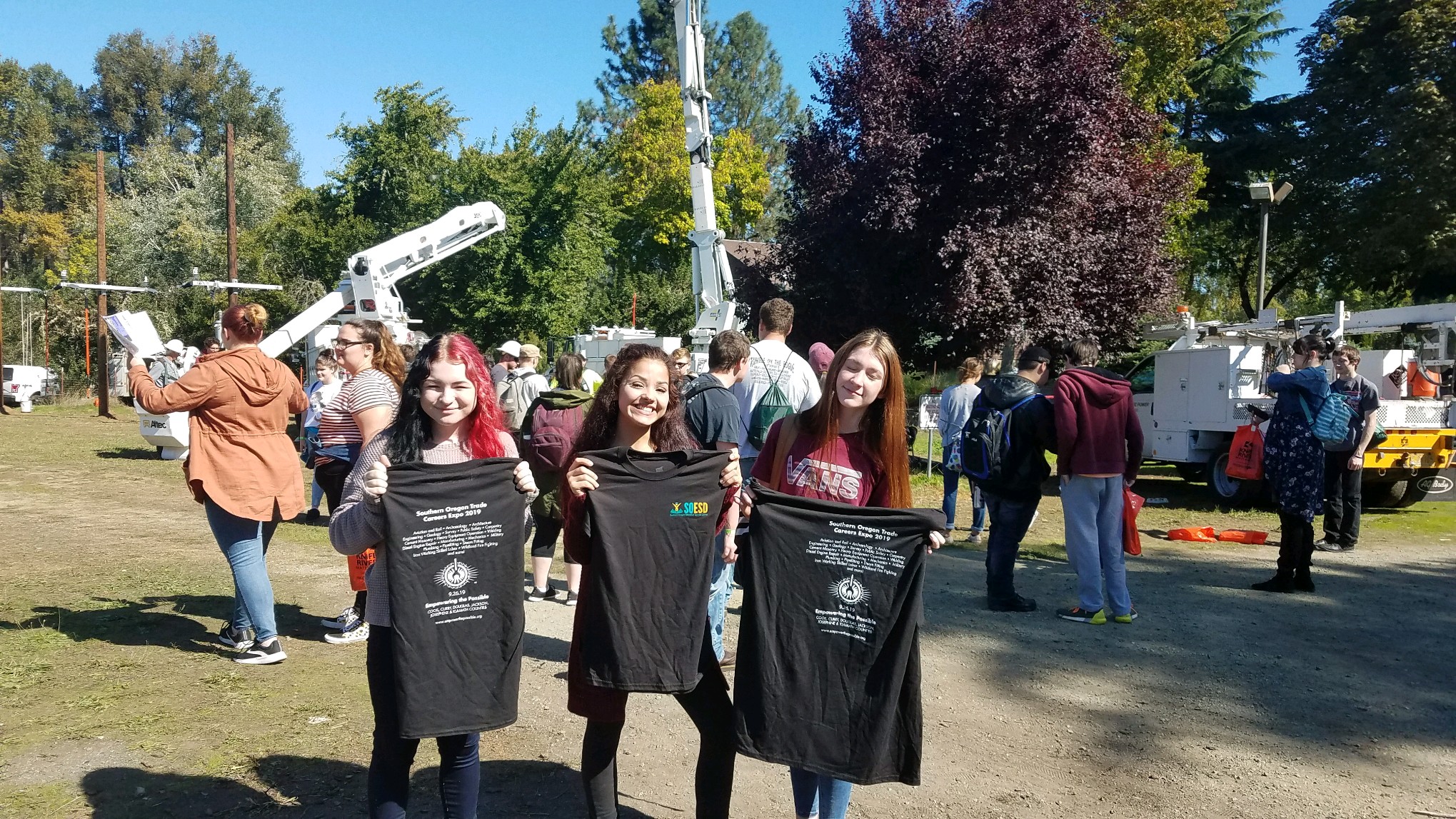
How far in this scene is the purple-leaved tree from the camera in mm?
15531

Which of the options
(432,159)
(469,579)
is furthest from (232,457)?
(432,159)

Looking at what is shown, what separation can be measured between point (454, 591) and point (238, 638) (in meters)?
3.45

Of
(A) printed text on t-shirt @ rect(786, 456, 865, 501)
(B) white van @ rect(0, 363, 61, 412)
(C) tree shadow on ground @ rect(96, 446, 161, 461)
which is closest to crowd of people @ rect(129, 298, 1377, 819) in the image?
(A) printed text on t-shirt @ rect(786, 456, 865, 501)

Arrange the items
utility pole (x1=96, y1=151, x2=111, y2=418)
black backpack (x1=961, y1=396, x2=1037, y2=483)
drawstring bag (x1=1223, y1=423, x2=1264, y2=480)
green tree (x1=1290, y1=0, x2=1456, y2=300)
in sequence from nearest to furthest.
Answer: black backpack (x1=961, y1=396, x2=1037, y2=483) → drawstring bag (x1=1223, y1=423, x2=1264, y2=480) → green tree (x1=1290, y1=0, x2=1456, y2=300) → utility pole (x1=96, y1=151, x2=111, y2=418)

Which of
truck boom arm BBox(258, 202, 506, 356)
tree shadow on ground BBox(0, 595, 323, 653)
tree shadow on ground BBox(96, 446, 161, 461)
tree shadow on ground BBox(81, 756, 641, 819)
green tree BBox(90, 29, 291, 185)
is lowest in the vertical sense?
tree shadow on ground BBox(81, 756, 641, 819)

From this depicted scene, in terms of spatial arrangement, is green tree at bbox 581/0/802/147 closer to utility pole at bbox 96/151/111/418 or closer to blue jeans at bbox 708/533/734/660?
utility pole at bbox 96/151/111/418

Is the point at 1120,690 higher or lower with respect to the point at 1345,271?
lower

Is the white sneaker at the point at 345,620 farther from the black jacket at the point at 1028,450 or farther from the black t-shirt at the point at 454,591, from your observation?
the black jacket at the point at 1028,450

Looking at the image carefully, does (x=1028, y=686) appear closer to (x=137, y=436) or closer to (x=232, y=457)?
(x=232, y=457)

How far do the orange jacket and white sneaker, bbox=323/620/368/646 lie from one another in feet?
3.06

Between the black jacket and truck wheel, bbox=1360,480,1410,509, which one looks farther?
truck wheel, bbox=1360,480,1410,509

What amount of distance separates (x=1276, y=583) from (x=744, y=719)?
6.42m

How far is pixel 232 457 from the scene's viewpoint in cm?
520

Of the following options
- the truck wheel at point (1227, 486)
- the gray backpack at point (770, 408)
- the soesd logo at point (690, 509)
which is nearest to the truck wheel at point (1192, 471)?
the truck wheel at point (1227, 486)
